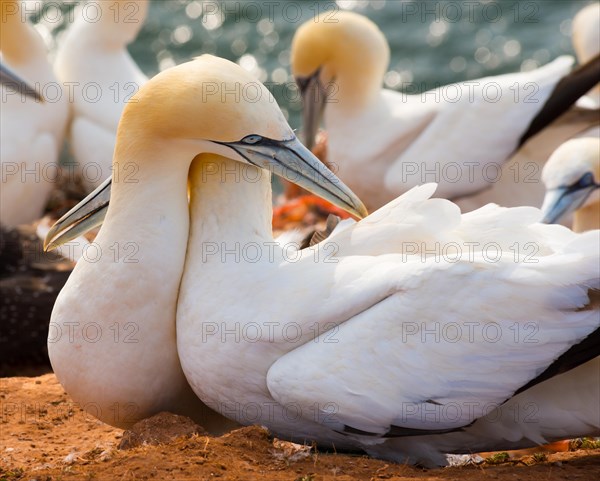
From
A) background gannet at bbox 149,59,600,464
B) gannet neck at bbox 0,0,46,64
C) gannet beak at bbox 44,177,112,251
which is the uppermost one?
gannet neck at bbox 0,0,46,64

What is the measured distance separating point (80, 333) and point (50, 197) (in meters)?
4.90

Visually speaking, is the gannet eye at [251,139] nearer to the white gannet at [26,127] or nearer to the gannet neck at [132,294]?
the gannet neck at [132,294]

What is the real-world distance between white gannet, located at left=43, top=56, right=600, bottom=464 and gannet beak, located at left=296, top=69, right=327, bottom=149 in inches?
172

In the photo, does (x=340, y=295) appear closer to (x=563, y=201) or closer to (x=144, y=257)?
(x=144, y=257)

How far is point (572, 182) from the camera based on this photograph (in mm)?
6902

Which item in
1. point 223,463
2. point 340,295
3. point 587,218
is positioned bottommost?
point 223,463

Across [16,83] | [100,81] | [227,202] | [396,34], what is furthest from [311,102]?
[396,34]

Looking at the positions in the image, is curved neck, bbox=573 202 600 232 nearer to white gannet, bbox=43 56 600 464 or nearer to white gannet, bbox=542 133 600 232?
white gannet, bbox=542 133 600 232

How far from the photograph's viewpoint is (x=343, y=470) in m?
4.31

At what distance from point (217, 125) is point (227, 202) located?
373 mm

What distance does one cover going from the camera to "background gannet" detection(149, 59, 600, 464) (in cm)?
432

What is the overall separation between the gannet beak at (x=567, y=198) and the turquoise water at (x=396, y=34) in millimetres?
8283

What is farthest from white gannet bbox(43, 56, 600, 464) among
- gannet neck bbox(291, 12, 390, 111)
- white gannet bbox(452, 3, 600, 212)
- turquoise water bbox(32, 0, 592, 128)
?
turquoise water bbox(32, 0, 592, 128)

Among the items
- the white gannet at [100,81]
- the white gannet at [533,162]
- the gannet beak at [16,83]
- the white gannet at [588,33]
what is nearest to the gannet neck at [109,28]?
the white gannet at [100,81]
